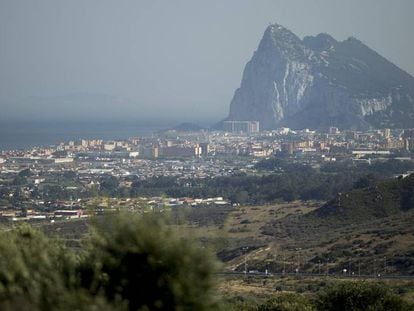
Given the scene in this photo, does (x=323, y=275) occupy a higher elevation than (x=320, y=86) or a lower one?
lower

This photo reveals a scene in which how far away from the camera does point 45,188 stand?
6166 cm

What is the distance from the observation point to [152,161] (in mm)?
89750

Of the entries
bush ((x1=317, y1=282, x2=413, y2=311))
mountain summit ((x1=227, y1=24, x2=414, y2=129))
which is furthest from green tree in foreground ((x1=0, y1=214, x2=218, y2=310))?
mountain summit ((x1=227, y1=24, x2=414, y2=129))

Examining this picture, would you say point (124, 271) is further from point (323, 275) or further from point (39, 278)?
point (323, 275)

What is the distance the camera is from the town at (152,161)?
180 feet

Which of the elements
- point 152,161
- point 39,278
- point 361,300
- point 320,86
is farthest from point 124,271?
point 320,86

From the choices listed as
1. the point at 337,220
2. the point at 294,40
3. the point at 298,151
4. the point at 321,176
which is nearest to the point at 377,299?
the point at 337,220

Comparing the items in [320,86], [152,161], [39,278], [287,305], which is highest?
[320,86]

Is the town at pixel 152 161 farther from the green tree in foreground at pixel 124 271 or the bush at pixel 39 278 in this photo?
the green tree in foreground at pixel 124 271

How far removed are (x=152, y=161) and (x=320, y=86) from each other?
5248 cm

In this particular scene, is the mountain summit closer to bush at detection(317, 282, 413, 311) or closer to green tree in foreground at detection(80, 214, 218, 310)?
bush at detection(317, 282, 413, 311)

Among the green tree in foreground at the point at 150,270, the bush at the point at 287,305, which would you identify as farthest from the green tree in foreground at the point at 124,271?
the bush at the point at 287,305

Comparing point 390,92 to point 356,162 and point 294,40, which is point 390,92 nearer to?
point 294,40

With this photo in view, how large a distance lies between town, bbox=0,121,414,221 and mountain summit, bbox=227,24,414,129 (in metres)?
6.57
